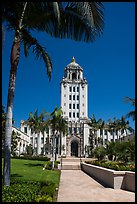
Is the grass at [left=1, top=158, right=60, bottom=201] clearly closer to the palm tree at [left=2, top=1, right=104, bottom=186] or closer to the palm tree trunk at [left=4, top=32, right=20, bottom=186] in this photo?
the palm tree trunk at [left=4, top=32, right=20, bottom=186]

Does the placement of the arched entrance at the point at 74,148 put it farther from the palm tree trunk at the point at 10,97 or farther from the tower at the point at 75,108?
the palm tree trunk at the point at 10,97

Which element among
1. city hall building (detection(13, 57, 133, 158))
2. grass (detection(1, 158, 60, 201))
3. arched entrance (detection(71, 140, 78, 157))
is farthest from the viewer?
arched entrance (detection(71, 140, 78, 157))

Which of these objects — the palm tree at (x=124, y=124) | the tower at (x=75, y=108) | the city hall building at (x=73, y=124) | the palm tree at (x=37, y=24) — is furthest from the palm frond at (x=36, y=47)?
the tower at (x=75, y=108)

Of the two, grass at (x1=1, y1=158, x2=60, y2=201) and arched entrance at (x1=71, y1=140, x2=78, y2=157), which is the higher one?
grass at (x1=1, y1=158, x2=60, y2=201)

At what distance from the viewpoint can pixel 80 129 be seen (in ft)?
266

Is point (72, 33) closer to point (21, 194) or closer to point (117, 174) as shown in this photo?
point (21, 194)

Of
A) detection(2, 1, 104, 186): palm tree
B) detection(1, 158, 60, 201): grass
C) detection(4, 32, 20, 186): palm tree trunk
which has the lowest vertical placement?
detection(1, 158, 60, 201): grass

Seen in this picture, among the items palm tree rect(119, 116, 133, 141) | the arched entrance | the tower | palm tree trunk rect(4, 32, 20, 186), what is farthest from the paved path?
the arched entrance

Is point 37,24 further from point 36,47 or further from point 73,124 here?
point 73,124

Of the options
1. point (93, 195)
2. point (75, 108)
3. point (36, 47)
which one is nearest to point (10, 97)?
point (36, 47)

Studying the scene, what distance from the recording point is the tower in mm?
79438

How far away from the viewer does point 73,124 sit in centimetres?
8144

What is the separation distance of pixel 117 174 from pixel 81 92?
73.3 m

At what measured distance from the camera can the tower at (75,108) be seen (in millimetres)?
79438
